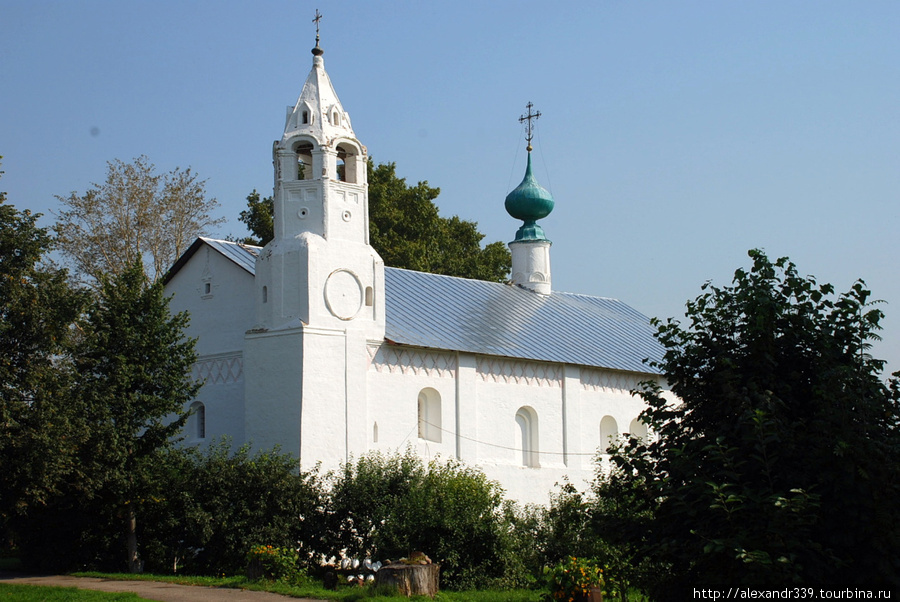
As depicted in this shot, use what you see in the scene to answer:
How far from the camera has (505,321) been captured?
28172 mm

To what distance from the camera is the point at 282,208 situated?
2269cm

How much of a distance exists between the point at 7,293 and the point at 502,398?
11892mm

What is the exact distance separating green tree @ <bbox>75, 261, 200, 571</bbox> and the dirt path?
1.50m

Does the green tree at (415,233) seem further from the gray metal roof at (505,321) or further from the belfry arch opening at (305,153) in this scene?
the belfry arch opening at (305,153)

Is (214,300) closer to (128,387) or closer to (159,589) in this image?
(128,387)

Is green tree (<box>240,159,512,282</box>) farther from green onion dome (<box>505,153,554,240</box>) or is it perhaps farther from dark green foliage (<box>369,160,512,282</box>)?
green onion dome (<box>505,153,554,240</box>)

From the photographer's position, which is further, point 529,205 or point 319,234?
point 529,205

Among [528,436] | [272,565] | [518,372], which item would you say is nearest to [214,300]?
[518,372]

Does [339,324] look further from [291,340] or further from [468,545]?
[468,545]

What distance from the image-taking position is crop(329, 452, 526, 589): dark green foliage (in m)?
18.5

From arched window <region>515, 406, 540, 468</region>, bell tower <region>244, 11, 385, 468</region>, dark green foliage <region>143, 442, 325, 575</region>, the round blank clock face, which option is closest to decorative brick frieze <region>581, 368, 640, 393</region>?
arched window <region>515, 406, 540, 468</region>

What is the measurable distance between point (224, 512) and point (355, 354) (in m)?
4.60

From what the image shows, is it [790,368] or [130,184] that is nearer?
[790,368]

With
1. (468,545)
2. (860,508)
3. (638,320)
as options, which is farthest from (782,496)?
(638,320)
